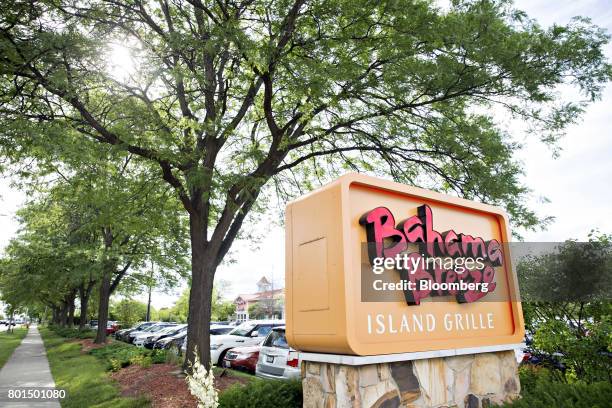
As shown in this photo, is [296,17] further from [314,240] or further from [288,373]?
[288,373]

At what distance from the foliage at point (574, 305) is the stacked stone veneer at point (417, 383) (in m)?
2.12

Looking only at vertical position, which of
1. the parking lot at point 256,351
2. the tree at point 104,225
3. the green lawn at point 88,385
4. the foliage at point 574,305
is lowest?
the green lawn at point 88,385

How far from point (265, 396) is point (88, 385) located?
7963 mm

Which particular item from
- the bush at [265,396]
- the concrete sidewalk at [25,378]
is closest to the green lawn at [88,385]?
the concrete sidewalk at [25,378]

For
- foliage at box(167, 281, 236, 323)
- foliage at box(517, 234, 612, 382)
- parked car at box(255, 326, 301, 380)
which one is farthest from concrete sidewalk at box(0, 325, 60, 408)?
foliage at box(167, 281, 236, 323)

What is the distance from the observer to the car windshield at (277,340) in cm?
941

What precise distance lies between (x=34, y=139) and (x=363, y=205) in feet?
19.8

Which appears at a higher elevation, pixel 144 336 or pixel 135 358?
pixel 135 358

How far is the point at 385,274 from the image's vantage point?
157 inches

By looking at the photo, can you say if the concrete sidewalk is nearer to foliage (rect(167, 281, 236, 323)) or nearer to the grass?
the grass

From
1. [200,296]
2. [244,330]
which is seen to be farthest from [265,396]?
[244,330]

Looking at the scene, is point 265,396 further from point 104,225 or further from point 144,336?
point 144,336

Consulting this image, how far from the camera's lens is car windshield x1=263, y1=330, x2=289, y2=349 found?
9407mm

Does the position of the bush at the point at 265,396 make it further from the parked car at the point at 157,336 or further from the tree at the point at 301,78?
the parked car at the point at 157,336
